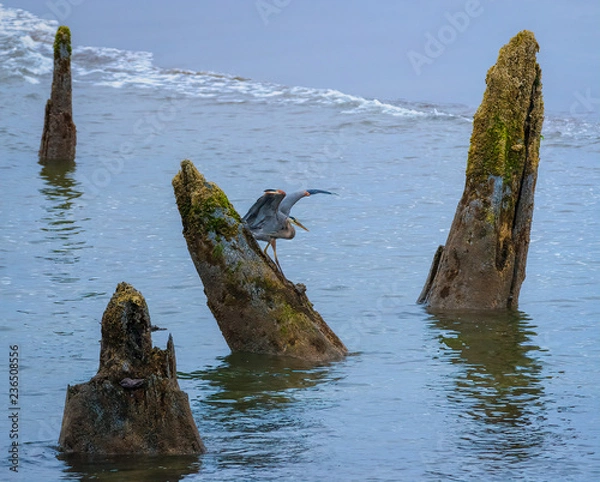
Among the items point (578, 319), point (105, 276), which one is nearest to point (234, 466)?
point (578, 319)

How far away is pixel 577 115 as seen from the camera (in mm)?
46031

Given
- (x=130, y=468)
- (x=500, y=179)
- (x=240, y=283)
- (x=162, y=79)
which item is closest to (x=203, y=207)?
(x=240, y=283)

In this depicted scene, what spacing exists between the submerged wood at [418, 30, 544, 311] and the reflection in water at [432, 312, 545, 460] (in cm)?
58

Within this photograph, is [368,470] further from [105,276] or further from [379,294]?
[105,276]

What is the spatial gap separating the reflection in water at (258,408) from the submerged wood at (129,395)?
724 mm

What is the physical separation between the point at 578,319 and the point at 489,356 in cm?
294

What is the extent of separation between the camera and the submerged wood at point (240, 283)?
1603cm

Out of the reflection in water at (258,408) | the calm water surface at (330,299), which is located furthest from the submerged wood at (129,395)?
the reflection in water at (258,408)

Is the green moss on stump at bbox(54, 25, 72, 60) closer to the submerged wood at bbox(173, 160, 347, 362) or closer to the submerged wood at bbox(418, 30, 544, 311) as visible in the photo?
the submerged wood at bbox(418, 30, 544, 311)

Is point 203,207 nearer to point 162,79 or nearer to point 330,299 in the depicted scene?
point 330,299

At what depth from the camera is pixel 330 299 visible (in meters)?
21.6

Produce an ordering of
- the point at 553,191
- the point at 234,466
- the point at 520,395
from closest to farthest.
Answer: the point at 234,466, the point at 520,395, the point at 553,191

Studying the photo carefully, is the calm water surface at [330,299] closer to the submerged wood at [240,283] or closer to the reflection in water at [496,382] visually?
the reflection in water at [496,382]

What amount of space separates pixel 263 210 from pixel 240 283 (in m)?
1.12
